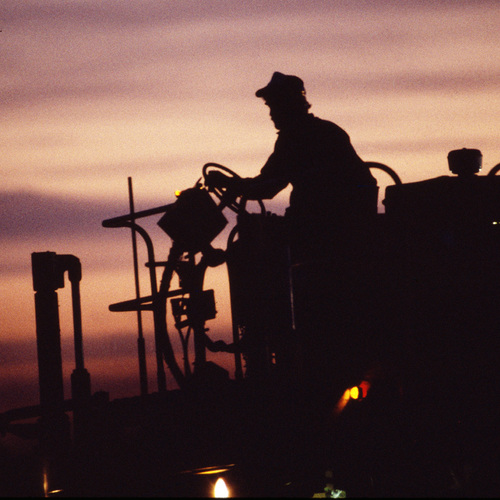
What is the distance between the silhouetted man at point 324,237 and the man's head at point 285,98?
37cm

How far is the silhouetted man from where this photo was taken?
291 inches

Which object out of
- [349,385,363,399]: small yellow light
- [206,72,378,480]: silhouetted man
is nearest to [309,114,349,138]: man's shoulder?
[206,72,378,480]: silhouetted man

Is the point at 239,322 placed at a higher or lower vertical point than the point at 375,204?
lower

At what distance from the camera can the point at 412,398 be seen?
23.0ft

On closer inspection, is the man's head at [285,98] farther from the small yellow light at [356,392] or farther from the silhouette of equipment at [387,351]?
the small yellow light at [356,392]

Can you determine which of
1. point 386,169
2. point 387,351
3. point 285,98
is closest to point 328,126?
point 285,98

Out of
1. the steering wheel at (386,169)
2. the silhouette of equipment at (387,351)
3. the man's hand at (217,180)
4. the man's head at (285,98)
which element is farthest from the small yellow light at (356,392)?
the man's head at (285,98)

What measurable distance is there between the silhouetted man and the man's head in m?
0.37

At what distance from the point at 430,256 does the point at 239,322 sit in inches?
66.7

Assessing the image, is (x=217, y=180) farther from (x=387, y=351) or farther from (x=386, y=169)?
(x=387, y=351)

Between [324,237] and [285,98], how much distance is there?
4.97 feet

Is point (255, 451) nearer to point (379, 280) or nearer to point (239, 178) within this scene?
point (379, 280)

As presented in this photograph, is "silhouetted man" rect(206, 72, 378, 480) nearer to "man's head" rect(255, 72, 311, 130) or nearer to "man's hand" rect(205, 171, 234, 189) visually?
"man's hand" rect(205, 171, 234, 189)

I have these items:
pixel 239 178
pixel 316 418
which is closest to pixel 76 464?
pixel 316 418
